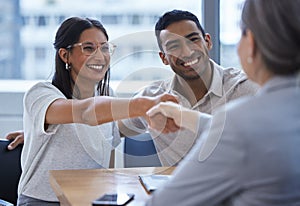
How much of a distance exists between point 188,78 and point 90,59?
1.40ft

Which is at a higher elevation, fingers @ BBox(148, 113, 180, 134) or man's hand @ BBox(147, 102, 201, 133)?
man's hand @ BBox(147, 102, 201, 133)

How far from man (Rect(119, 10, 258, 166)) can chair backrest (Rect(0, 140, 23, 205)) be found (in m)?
0.49

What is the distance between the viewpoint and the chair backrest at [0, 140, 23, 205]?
8.24ft

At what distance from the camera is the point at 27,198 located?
2.30 m

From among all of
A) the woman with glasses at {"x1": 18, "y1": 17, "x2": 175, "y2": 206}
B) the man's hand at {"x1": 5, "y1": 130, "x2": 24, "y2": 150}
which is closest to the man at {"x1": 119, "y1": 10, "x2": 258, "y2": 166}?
the woman with glasses at {"x1": 18, "y1": 17, "x2": 175, "y2": 206}

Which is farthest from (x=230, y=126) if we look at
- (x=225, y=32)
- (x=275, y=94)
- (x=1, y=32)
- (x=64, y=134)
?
(x=1, y=32)

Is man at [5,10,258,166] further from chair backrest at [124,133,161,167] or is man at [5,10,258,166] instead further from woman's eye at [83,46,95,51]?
woman's eye at [83,46,95,51]

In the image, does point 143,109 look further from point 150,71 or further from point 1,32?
point 1,32

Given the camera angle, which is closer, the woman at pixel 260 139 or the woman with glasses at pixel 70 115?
the woman at pixel 260 139

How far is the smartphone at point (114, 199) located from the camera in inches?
62.1

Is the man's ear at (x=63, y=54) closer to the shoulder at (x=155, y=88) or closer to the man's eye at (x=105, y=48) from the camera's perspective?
the man's eye at (x=105, y=48)

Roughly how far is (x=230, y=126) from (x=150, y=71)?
51.5 inches

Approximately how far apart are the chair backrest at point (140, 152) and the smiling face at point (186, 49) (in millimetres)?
340

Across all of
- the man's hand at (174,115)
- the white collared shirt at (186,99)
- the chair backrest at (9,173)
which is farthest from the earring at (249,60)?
the chair backrest at (9,173)
